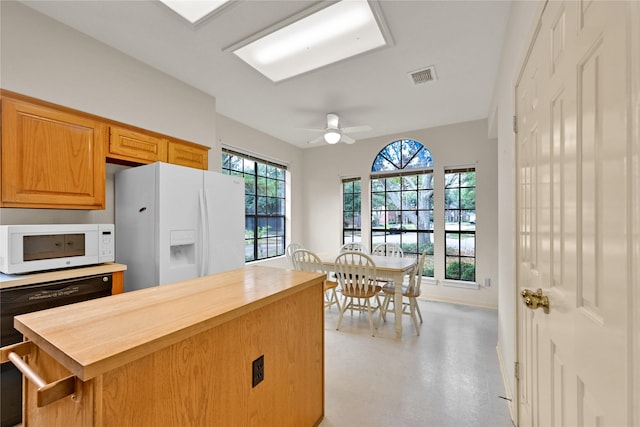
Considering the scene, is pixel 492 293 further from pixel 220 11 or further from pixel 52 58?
pixel 52 58

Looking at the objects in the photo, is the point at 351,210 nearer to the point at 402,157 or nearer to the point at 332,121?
the point at 402,157

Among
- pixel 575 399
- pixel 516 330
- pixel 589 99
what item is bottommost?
pixel 516 330

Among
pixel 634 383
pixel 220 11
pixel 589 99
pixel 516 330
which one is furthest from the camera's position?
pixel 220 11

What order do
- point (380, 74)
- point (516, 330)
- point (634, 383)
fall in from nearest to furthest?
point (634, 383)
point (516, 330)
point (380, 74)

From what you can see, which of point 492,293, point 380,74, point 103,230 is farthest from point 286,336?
point 492,293

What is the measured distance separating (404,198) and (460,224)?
3.12 feet

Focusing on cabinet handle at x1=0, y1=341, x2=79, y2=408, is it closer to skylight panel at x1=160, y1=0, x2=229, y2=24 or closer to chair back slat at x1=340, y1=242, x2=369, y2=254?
skylight panel at x1=160, y1=0, x2=229, y2=24

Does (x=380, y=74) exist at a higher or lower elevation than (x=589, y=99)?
higher

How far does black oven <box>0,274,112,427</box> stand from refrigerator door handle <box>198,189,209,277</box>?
2.87 ft

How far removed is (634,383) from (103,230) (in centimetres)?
272

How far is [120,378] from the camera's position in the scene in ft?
2.34

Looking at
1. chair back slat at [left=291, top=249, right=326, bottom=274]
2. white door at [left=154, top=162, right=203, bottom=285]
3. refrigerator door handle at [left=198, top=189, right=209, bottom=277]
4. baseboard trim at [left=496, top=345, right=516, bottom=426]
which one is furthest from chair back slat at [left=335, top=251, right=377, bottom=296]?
white door at [left=154, top=162, right=203, bottom=285]

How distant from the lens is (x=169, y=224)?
2.27 metres

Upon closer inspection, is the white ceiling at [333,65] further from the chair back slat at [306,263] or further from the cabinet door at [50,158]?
the chair back slat at [306,263]
